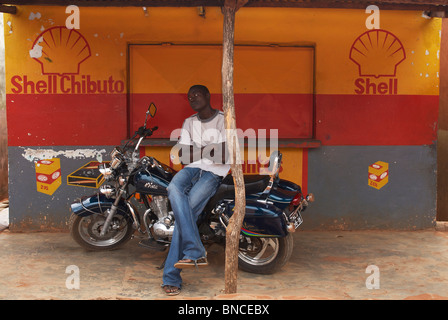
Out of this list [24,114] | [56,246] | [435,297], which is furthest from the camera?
[24,114]

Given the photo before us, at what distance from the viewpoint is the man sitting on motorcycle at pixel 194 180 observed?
4.69 metres

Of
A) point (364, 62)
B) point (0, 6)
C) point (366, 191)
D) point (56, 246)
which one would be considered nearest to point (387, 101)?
point (364, 62)

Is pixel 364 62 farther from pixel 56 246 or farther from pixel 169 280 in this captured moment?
pixel 56 246

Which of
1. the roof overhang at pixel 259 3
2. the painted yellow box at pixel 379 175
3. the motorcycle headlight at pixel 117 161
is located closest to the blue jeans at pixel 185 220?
the motorcycle headlight at pixel 117 161

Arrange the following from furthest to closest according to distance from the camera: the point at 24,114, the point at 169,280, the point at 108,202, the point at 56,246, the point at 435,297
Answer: the point at 24,114 < the point at 56,246 < the point at 108,202 < the point at 169,280 < the point at 435,297

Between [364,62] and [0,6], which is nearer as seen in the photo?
[0,6]

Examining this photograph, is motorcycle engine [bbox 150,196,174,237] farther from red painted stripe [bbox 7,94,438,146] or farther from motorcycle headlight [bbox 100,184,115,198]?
red painted stripe [bbox 7,94,438,146]

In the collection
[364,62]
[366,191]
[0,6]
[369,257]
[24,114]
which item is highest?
[0,6]

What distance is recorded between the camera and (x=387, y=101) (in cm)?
673

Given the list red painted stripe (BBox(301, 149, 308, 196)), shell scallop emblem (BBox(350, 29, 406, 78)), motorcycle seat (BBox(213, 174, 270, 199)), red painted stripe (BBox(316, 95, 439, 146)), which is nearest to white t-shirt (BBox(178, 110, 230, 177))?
motorcycle seat (BBox(213, 174, 270, 199))

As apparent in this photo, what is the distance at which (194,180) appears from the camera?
16.8ft

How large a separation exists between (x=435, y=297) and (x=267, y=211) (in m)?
1.62

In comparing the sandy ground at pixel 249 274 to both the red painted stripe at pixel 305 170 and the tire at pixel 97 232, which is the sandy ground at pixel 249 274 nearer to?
the tire at pixel 97 232

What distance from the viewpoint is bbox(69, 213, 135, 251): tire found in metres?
5.62
